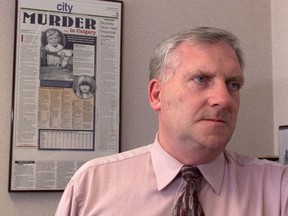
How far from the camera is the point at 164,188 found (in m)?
1.26

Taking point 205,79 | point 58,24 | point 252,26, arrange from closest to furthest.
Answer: point 205,79, point 58,24, point 252,26

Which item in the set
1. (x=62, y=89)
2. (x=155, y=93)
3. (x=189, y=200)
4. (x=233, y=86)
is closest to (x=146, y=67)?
(x=62, y=89)

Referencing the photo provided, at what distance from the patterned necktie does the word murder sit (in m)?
0.85

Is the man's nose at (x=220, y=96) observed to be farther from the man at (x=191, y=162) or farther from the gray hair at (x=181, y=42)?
the gray hair at (x=181, y=42)

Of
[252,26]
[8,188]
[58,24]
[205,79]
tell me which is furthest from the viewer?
[252,26]

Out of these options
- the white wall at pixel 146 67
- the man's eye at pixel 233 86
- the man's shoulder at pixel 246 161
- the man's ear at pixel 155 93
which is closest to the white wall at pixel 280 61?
the white wall at pixel 146 67

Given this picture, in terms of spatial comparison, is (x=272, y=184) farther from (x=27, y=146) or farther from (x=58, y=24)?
(x=58, y=24)

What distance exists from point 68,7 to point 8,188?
80 centimetres

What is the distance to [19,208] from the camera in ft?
5.30

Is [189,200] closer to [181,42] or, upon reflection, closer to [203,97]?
[203,97]

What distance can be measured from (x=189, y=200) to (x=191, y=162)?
0.13 meters

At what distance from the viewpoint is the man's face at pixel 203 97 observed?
117 centimetres

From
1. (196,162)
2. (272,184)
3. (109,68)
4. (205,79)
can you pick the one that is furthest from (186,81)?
(109,68)

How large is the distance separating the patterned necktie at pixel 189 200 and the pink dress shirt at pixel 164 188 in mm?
31
